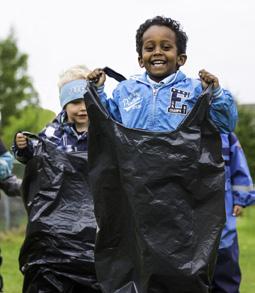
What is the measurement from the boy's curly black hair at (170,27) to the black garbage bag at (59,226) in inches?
41.9

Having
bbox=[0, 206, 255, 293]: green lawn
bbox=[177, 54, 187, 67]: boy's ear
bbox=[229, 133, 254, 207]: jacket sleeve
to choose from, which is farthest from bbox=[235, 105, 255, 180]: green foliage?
bbox=[177, 54, 187, 67]: boy's ear

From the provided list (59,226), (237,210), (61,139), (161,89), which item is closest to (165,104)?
(161,89)

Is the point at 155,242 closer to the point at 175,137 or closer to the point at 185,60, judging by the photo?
the point at 175,137

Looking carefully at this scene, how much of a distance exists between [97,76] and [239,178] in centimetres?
165

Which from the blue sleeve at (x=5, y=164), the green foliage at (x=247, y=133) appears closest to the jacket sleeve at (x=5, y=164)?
the blue sleeve at (x=5, y=164)

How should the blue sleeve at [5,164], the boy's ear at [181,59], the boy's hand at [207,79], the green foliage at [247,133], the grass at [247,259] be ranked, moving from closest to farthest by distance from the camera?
the boy's hand at [207,79], the boy's ear at [181,59], the blue sleeve at [5,164], the grass at [247,259], the green foliage at [247,133]

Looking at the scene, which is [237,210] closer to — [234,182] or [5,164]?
[234,182]

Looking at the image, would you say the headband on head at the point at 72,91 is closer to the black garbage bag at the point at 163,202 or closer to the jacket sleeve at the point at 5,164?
the jacket sleeve at the point at 5,164

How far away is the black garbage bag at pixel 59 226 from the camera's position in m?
4.53

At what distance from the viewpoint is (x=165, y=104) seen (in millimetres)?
3623

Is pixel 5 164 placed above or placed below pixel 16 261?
above

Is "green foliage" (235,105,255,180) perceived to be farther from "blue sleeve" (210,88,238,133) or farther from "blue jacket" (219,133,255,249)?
"blue sleeve" (210,88,238,133)

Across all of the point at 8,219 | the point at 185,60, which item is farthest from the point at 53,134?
the point at 8,219

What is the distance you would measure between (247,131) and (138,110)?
28278mm
